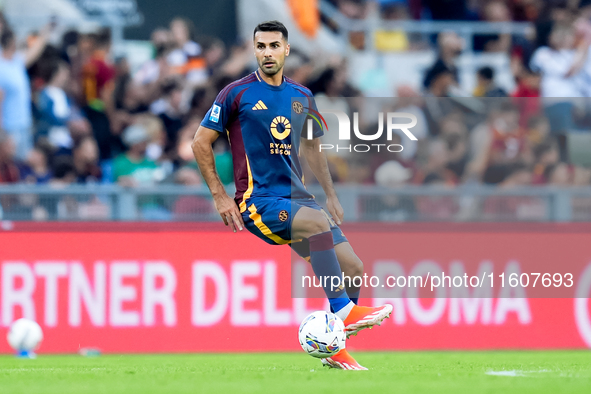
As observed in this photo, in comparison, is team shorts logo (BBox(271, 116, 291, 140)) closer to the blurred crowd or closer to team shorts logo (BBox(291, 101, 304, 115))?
team shorts logo (BBox(291, 101, 304, 115))

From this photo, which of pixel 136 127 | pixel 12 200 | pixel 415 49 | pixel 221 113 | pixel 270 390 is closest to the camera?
pixel 270 390

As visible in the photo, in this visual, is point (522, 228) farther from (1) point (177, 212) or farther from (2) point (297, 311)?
(1) point (177, 212)

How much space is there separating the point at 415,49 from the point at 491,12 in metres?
1.60

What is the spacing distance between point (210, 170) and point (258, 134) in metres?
0.41

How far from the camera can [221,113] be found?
6184mm

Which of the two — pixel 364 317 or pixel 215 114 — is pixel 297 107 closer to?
pixel 215 114

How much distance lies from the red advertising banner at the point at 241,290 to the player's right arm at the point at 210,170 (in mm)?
3603

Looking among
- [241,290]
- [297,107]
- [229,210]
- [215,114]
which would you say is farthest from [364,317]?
[241,290]

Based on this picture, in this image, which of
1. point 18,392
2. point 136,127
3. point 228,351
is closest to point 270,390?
point 18,392

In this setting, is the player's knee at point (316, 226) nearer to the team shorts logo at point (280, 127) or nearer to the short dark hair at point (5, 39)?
the team shorts logo at point (280, 127)

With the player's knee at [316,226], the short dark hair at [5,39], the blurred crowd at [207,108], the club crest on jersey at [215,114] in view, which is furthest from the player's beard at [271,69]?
the short dark hair at [5,39]

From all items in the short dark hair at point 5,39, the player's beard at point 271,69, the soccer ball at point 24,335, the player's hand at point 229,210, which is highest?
the short dark hair at point 5,39

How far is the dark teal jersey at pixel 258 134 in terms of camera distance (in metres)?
6.23

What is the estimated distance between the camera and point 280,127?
6.29 m
